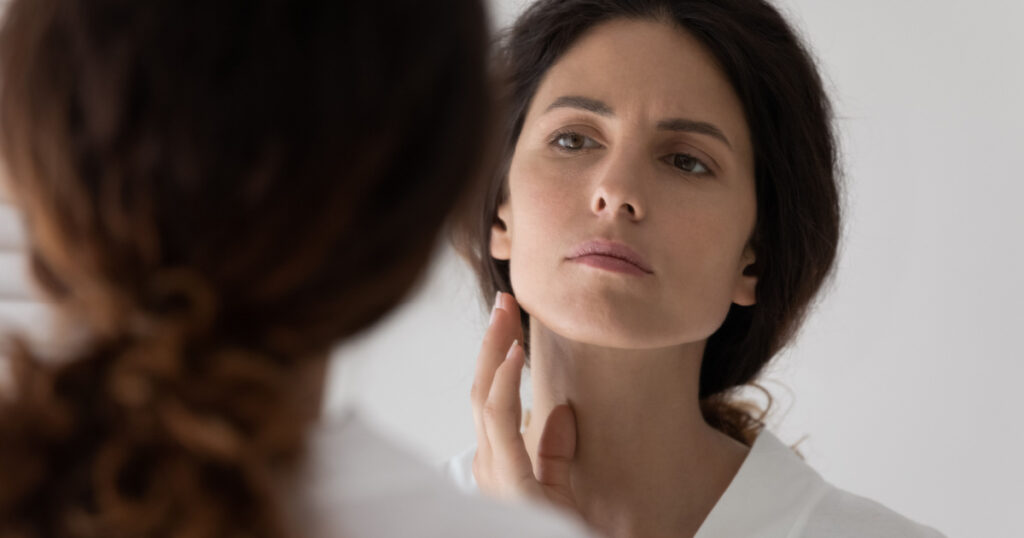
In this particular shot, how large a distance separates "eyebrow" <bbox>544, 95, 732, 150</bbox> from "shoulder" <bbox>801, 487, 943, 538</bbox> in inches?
20.1

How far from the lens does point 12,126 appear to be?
660 mm

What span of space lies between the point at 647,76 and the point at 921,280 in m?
0.86

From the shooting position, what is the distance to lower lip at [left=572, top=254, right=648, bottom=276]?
1427mm

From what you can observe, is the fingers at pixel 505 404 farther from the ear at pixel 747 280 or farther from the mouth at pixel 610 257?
the ear at pixel 747 280

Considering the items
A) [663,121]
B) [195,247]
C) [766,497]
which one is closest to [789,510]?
[766,497]

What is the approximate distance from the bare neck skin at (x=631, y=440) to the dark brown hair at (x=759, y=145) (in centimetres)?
20

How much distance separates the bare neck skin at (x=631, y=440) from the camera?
1.58 meters

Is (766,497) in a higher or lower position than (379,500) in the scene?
lower

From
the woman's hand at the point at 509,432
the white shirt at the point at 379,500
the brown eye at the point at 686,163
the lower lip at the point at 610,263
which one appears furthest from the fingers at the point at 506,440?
the white shirt at the point at 379,500

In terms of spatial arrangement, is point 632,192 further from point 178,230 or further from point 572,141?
point 178,230

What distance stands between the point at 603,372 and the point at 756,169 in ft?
1.21

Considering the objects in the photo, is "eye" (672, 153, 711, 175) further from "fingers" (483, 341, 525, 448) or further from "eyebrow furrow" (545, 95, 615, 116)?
"fingers" (483, 341, 525, 448)

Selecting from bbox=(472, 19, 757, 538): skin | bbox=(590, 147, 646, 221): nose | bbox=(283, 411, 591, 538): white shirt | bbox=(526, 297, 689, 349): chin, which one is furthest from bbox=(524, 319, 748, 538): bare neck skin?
bbox=(283, 411, 591, 538): white shirt

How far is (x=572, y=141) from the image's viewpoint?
1.57 meters
